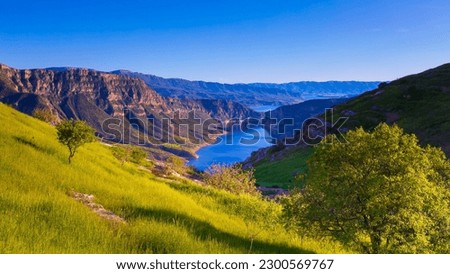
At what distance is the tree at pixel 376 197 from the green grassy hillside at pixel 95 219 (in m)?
1.73

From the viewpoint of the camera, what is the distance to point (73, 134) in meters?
23.5

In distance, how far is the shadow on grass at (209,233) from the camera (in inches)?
474

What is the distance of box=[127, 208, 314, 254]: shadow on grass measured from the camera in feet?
39.5

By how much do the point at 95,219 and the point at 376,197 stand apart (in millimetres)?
10004

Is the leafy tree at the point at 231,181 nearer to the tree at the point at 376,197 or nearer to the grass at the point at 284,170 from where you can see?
the tree at the point at 376,197

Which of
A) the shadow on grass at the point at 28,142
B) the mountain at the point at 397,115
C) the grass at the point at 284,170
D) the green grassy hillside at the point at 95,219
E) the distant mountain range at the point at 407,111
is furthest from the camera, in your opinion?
A: the distant mountain range at the point at 407,111

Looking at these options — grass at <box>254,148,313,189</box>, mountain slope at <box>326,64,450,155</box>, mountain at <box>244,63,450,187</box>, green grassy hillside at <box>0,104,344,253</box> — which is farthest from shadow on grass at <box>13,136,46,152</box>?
mountain slope at <box>326,64,450,155</box>

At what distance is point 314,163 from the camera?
1586cm

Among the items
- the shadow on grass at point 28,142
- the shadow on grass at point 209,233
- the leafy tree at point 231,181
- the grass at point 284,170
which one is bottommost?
the grass at point 284,170

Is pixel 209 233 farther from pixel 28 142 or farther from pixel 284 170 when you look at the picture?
pixel 284 170

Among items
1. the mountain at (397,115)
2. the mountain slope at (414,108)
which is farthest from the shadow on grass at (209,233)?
the mountain slope at (414,108)

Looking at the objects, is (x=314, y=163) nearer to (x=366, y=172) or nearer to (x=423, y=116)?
(x=366, y=172)

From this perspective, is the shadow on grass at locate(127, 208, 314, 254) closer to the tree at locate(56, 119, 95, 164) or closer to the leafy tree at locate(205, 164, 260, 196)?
the tree at locate(56, 119, 95, 164)
